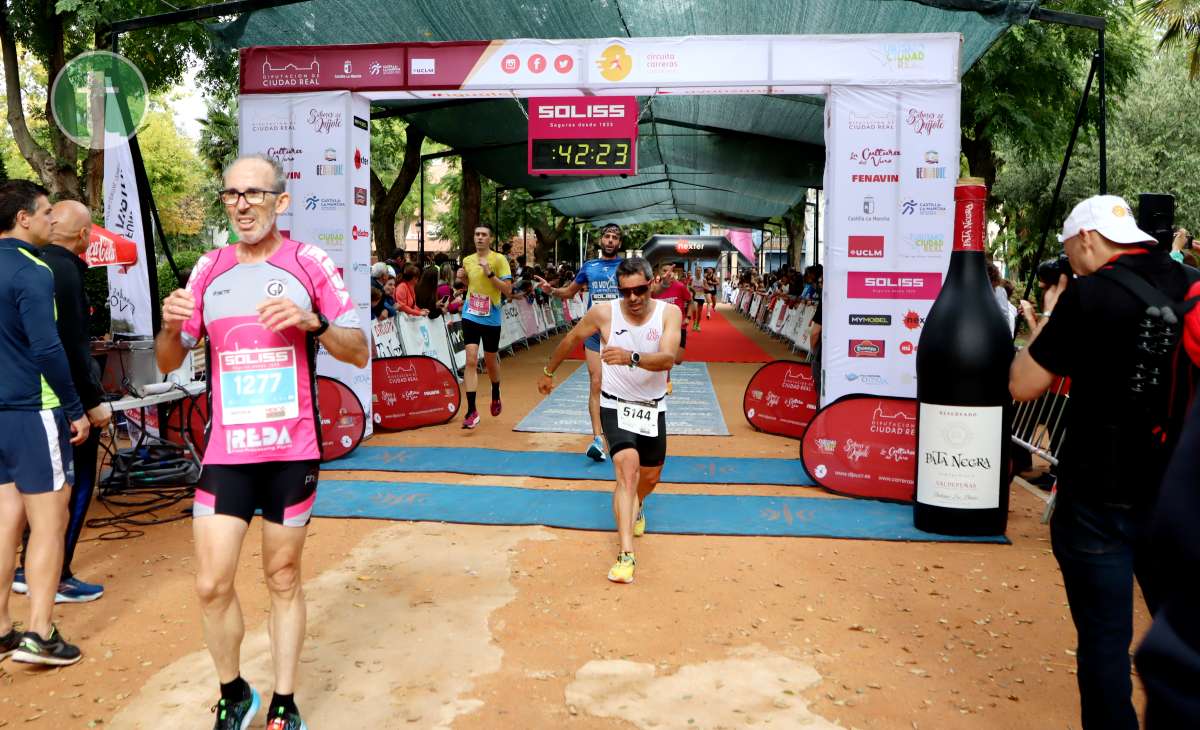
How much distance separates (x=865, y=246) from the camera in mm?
9031

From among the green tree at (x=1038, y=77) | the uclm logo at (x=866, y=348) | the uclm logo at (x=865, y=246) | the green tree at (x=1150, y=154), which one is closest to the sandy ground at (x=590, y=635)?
the uclm logo at (x=866, y=348)

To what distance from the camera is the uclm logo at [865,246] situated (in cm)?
902

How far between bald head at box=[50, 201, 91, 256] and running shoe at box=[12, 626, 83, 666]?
1.97 metres

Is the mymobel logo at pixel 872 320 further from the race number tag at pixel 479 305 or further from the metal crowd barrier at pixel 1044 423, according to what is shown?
the race number tag at pixel 479 305

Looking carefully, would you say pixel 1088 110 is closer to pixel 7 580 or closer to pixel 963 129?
pixel 963 129

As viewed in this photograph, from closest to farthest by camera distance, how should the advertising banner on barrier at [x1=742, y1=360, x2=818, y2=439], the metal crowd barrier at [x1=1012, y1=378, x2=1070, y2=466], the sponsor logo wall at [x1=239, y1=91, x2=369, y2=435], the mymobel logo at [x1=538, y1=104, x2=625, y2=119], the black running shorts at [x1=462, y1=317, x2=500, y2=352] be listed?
the metal crowd barrier at [x1=1012, y1=378, x2=1070, y2=466] → the sponsor logo wall at [x1=239, y1=91, x2=369, y2=435] → the mymobel logo at [x1=538, y1=104, x2=625, y2=119] → the advertising banner on barrier at [x1=742, y1=360, x2=818, y2=439] → the black running shorts at [x1=462, y1=317, x2=500, y2=352]

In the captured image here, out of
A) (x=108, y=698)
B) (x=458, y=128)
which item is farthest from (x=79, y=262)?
(x=458, y=128)

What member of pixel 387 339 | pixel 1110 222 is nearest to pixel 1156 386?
pixel 1110 222

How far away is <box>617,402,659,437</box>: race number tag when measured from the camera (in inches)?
220

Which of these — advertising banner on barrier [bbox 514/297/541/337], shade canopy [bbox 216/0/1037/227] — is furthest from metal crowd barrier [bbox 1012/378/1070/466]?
advertising banner on barrier [bbox 514/297/541/337]

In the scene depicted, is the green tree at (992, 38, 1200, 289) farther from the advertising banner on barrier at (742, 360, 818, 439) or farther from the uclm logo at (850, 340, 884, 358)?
the uclm logo at (850, 340, 884, 358)

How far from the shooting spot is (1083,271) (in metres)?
3.28

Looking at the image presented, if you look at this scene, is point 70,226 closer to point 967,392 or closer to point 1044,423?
point 967,392

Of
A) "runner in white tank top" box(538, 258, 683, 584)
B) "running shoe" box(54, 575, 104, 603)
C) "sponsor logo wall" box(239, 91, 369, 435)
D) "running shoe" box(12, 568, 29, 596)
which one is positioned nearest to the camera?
"running shoe" box(54, 575, 104, 603)
